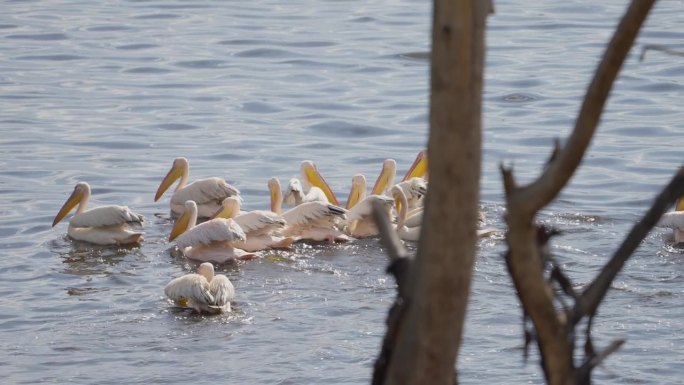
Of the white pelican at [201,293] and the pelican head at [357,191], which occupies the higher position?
the pelican head at [357,191]

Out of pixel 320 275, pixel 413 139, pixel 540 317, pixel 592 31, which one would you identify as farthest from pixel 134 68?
pixel 540 317

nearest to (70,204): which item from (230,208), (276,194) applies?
(230,208)

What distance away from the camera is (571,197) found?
974 centimetres

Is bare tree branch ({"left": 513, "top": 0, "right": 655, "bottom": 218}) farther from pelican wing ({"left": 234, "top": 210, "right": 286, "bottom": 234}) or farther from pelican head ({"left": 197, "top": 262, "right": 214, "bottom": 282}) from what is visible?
pelican wing ({"left": 234, "top": 210, "right": 286, "bottom": 234})

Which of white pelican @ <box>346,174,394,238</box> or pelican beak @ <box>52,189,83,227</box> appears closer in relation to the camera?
white pelican @ <box>346,174,394,238</box>

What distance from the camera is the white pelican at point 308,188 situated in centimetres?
937

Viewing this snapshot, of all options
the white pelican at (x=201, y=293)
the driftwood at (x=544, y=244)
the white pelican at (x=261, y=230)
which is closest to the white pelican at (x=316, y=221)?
the white pelican at (x=261, y=230)

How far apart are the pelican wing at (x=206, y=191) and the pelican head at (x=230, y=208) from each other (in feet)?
1.73

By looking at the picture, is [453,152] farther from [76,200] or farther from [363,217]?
[76,200]

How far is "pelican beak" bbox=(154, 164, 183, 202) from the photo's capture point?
9.81 metres

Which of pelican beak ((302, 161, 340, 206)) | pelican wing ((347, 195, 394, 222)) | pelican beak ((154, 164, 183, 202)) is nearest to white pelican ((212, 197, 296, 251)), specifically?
pelican wing ((347, 195, 394, 222))

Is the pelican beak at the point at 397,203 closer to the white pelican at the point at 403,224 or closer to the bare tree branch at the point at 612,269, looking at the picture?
the white pelican at the point at 403,224

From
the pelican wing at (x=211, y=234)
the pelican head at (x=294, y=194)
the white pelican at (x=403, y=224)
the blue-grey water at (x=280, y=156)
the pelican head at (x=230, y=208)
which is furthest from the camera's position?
the pelican head at (x=294, y=194)

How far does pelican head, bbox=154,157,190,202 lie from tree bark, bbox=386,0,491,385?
7.55m
